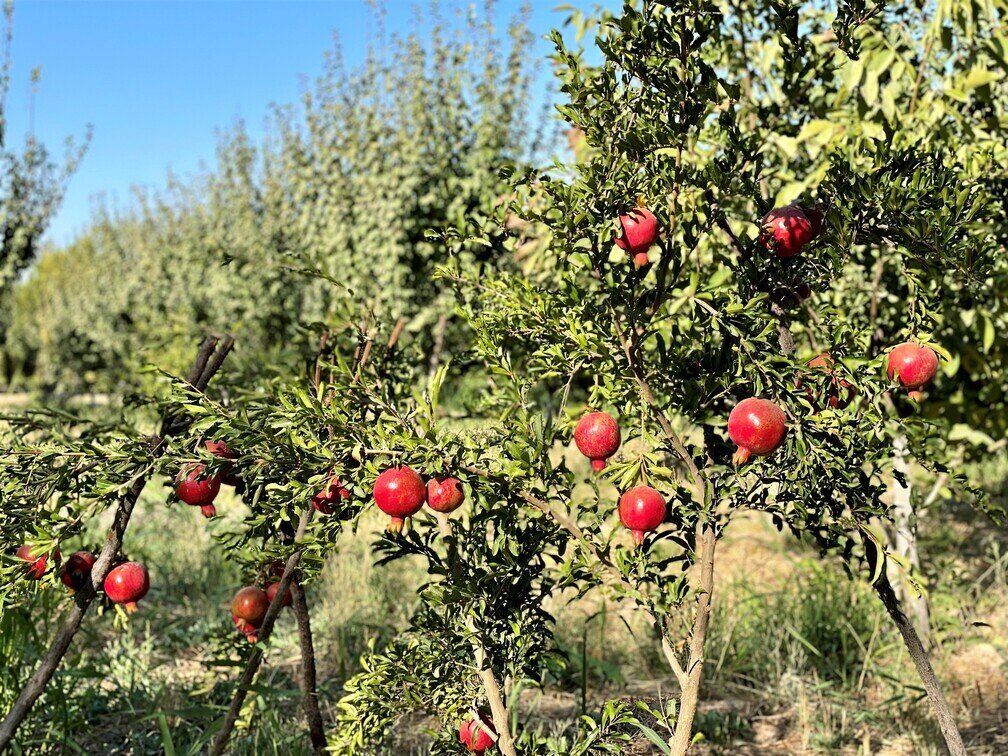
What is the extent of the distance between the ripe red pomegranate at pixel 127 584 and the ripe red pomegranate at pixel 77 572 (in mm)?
95

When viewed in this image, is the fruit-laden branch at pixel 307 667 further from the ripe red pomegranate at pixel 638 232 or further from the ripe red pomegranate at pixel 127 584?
the ripe red pomegranate at pixel 638 232

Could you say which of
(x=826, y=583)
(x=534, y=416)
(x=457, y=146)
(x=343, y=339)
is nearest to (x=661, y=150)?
(x=534, y=416)

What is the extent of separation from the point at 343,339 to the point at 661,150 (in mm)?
1155

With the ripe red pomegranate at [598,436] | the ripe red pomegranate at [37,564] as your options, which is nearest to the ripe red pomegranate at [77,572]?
the ripe red pomegranate at [37,564]

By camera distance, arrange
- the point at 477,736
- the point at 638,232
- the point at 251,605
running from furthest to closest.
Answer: the point at 251,605 → the point at 477,736 → the point at 638,232

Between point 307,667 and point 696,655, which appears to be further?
point 307,667

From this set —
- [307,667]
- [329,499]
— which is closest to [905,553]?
[307,667]

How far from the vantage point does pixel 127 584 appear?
5.67 feet

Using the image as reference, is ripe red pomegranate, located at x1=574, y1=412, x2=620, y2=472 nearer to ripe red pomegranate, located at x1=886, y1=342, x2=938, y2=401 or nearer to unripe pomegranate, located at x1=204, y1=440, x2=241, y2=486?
ripe red pomegranate, located at x1=886, y1=342, x2=938, y2=401

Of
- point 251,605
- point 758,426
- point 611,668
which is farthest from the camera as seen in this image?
point 611,668

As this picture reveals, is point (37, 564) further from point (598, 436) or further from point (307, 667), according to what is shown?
point (598, 436)

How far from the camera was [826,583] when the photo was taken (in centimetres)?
372

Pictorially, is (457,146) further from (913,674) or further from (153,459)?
(153,459)

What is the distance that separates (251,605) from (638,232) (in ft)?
4.19
